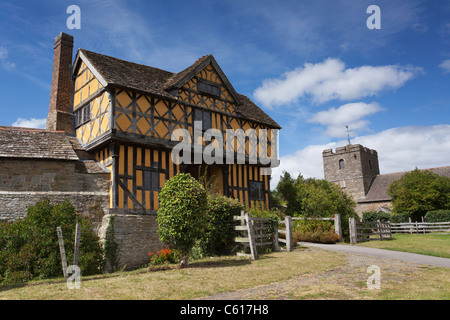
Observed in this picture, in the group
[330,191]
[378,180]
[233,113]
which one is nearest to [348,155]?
[378,180]

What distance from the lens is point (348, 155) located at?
5338 cm

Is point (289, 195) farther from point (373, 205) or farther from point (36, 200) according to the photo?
point (373, 205)

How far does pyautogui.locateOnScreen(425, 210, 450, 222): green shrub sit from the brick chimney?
3244 cm

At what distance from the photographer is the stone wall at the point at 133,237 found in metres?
14.0

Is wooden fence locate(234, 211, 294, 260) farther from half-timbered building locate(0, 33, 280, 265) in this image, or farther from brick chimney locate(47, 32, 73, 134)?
brick chimney locate(47, 32, 73, 134)

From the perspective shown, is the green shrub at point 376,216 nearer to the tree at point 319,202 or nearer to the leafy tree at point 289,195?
the tree at point 319,202

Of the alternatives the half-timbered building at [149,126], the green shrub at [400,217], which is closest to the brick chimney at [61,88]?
the half-timbered building at [149,126]

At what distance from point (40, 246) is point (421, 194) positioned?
119ft

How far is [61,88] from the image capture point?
18438 mm

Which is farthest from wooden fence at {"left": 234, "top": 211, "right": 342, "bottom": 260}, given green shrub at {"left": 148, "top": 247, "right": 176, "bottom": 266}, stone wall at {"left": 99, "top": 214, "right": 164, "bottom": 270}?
stone wall at {"left": 99, "top": 214, "right": 164, "bottom": 270}

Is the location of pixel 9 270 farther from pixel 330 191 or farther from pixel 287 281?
pixel 330 191

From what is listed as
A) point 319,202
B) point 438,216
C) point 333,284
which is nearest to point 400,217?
point 438,216

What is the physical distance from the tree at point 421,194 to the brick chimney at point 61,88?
33.6m

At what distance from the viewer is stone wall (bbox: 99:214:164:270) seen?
14.0m
